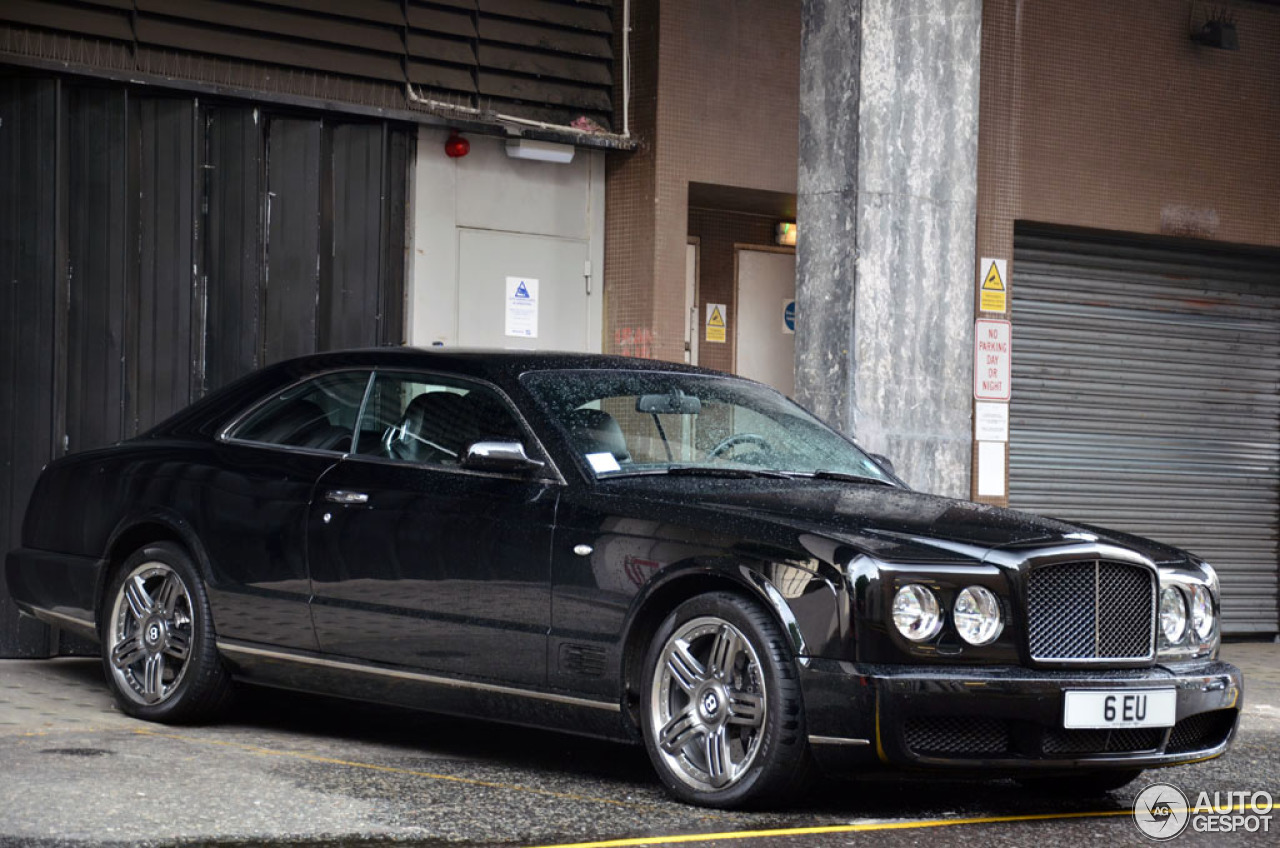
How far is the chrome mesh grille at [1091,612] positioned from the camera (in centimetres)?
537

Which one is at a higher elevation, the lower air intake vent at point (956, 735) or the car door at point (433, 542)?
the car door at point (433, 542)

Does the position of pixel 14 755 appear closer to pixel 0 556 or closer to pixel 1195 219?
pixel 0 556

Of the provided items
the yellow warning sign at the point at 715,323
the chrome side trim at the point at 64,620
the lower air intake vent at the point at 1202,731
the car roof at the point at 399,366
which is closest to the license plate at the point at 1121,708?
the lower air intake vent at the point at 1202,731

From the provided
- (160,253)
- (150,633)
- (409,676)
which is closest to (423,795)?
(409,676)

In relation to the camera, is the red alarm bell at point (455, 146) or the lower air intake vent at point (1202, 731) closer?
the lower air intake vent at point (1202, 731)

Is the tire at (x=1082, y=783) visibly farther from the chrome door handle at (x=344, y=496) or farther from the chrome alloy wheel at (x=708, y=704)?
the chrome door handle at (x=344, y=496)

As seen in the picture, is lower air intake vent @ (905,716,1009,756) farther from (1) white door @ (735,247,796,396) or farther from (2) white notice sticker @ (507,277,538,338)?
(1) white door @ (735,247,796,396)

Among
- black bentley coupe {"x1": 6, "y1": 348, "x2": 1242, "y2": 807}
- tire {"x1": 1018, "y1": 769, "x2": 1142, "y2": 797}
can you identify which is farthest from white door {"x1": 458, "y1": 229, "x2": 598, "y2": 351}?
tire {"x1": 1018, "y1": 769, "x2": 1142, "y2": 797}

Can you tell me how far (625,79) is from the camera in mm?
11227

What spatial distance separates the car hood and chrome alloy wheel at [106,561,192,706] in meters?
2.13

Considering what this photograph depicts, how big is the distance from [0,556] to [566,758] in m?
4.22

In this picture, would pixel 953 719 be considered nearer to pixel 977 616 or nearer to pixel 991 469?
pixel 977 616

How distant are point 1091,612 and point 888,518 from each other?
662 mm

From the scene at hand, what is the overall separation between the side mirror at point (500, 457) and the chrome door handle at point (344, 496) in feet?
1.68
